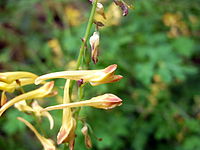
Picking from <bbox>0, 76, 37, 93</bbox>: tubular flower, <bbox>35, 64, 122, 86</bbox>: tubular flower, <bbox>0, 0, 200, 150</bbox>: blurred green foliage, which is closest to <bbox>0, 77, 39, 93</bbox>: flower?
<bbox>0, 76, 37, 93</bbox>: tubular flower

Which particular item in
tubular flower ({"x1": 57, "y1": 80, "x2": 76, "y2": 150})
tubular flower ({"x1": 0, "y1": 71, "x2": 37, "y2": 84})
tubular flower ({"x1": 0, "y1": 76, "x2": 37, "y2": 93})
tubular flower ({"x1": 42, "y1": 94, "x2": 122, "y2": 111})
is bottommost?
tubular flower ({"x1": 57, "y1": 80, "x2": 76, "y2": 150})

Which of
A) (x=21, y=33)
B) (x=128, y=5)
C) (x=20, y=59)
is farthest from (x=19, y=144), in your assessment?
(x=128, y=5)

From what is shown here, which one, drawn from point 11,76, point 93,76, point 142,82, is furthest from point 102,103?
point 142,82

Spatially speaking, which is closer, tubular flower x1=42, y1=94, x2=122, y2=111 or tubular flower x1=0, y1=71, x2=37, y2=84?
tubular flower x1=42, y1=94, x2=122, y2=111

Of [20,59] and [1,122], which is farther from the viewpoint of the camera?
[20,59]

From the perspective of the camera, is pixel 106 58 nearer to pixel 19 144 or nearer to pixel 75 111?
pixel 19 144

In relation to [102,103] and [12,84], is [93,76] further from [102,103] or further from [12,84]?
[12,84]

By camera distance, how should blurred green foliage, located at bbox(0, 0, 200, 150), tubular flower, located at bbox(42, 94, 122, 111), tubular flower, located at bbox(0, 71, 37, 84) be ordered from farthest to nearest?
blurred green foliage, located at bbox(0, 0, 200, 150) < tubular flower, located at bbox(0, 71, 37, 84) < tubular flower, located at bbox(42, 94, 122, 111)

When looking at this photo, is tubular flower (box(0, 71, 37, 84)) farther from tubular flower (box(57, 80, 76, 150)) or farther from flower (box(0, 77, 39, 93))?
tubular flower (box(57, 80, 76, 150))

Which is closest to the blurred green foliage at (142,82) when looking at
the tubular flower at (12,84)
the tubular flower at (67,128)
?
the tubular flower at (12,84)
